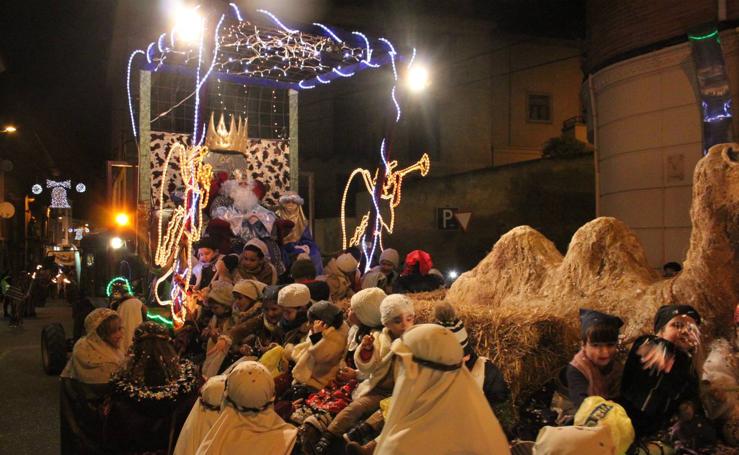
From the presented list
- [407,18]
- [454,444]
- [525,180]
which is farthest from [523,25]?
[454,444]

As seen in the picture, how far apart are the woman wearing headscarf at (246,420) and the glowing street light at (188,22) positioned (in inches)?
302

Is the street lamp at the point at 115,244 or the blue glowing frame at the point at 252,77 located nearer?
the blue glowing frame at the point at 252,77

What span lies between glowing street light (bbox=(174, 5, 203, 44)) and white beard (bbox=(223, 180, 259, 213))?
9.00ft

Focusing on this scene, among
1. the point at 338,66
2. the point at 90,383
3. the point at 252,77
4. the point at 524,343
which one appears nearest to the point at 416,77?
the point at 338,66

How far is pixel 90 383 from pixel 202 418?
82.6 inches

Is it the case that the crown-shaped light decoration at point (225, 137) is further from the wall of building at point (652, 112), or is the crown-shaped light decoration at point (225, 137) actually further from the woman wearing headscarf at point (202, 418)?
the woman wearing headscarf at point (202, 418)

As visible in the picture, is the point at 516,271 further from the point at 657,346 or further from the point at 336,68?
the point at 336,68

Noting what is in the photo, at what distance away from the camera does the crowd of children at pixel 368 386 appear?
3.27 meters

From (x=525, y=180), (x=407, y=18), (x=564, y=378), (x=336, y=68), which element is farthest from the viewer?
(x=407, y=18)

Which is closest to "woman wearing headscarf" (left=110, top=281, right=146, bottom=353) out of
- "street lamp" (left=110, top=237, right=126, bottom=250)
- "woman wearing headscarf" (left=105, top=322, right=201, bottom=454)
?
"woman wearing headscarf" (left=105, top=322, right=201, bottom=454)

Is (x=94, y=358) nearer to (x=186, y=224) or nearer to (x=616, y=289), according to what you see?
(x=186, y=224)

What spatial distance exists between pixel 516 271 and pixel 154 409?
3.95m

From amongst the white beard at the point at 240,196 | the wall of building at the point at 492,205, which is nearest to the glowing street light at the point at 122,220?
the white beard at the point at 240,196

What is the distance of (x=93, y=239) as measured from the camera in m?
24.8
